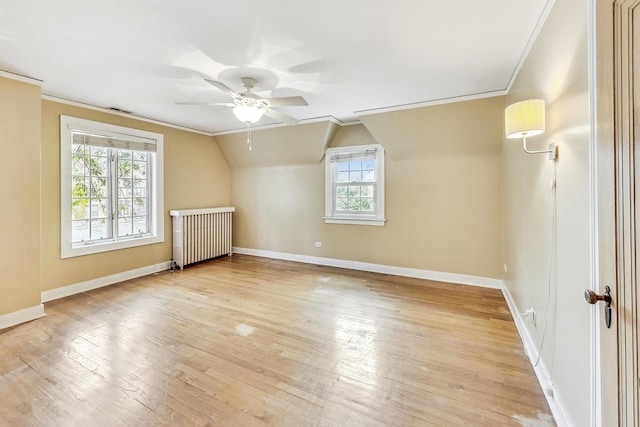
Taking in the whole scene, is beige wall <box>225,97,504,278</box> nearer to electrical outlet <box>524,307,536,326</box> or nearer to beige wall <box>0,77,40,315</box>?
electrical outlet <box>524,307,536,326</box>

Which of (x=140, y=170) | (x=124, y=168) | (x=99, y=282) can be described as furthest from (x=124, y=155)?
(x=99, y=282)

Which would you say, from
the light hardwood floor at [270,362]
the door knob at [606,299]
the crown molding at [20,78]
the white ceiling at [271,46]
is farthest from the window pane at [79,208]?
the door knob at [606,299]

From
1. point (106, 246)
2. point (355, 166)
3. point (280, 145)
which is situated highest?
point (280, 145)

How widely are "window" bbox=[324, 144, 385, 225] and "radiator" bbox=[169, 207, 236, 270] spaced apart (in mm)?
2232

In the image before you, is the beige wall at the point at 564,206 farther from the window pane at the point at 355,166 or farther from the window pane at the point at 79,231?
the window pane at the point at 79,231

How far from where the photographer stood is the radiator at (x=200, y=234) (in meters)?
4.91

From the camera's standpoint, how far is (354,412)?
171cm

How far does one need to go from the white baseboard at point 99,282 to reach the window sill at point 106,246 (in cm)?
40

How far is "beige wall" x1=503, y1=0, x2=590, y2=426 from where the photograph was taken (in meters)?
1.31

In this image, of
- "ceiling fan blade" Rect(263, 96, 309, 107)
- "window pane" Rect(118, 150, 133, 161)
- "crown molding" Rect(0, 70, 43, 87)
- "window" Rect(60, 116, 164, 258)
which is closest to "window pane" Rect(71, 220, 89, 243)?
"window" Rect(60, 116, 164, 258)

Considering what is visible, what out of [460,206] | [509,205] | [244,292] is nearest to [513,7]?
[509,205]

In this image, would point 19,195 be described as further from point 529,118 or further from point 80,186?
point 529,118

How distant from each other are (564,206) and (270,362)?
2232 millimetres

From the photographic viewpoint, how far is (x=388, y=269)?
467cm
